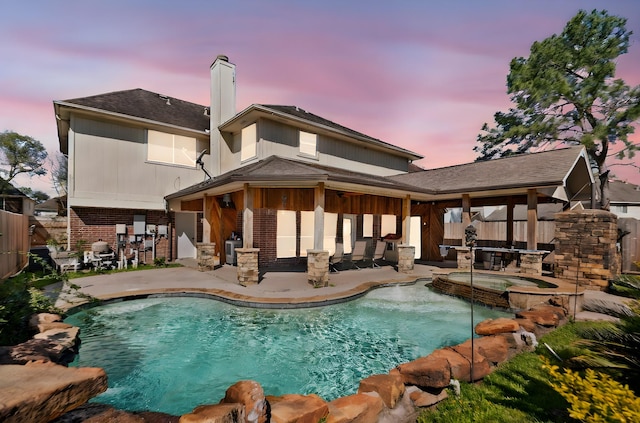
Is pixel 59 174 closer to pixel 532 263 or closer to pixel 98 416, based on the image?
pixel 98 416

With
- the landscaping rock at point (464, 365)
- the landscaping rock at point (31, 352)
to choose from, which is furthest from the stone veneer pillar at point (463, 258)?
the landscaping rock at point (31, 352)

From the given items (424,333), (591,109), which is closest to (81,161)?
(424,333)

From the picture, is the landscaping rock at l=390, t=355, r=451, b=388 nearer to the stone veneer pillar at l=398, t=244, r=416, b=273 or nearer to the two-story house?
the two-story house

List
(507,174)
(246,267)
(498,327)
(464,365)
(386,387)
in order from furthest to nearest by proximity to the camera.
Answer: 1. (507,174)
2. (246,267)
3. (498,327)
4. (464,365)
5. (386,387)

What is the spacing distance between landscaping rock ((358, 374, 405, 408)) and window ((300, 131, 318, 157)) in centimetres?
1151

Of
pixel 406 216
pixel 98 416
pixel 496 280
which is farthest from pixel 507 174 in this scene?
pixel 98 416

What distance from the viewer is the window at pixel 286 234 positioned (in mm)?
14180

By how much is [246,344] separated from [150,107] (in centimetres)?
1421

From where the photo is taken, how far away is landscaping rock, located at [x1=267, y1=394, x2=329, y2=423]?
7.97 feet

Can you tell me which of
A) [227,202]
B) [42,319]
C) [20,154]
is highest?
[20,154]

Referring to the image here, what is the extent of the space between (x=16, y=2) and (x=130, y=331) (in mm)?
6235

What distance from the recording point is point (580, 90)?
19.3 meters

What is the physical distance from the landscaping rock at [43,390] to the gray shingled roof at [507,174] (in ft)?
40.7

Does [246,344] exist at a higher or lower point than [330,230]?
lower
